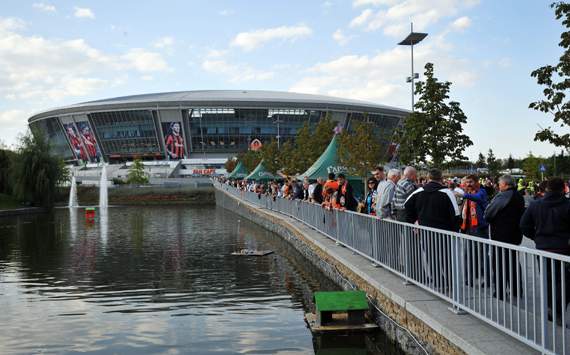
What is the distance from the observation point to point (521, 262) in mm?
5789

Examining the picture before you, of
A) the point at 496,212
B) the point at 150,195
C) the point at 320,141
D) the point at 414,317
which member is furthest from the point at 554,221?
the point at 150,195

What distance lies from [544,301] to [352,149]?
29.0 m

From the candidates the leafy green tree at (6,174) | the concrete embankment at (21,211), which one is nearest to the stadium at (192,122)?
the leafy green tree at (6,174)

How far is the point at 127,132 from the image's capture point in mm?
122688

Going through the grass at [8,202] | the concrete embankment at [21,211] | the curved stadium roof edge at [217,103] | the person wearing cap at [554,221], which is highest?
the curved stadium roof edge at [217,103]

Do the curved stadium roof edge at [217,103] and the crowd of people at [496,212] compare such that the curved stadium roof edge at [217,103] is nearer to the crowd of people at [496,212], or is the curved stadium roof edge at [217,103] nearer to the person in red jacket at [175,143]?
the person in red jacket at [175,143]

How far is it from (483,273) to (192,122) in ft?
375

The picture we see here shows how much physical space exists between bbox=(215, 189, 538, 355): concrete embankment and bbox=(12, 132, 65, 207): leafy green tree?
49.3 m

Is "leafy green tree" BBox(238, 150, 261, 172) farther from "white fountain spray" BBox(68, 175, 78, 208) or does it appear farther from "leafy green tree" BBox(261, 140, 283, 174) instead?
"white fountain spray" BBox(68, 175, 78, 208)

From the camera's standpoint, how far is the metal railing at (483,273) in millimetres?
5082

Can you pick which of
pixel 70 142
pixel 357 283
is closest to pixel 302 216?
pixel 357 283

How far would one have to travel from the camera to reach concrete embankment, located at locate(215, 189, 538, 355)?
588 centimetres

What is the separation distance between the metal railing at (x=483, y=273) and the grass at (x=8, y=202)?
150 feet

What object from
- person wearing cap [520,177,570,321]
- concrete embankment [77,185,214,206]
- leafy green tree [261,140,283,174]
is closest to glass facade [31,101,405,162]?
concrete embankment [77,185,214,206]
